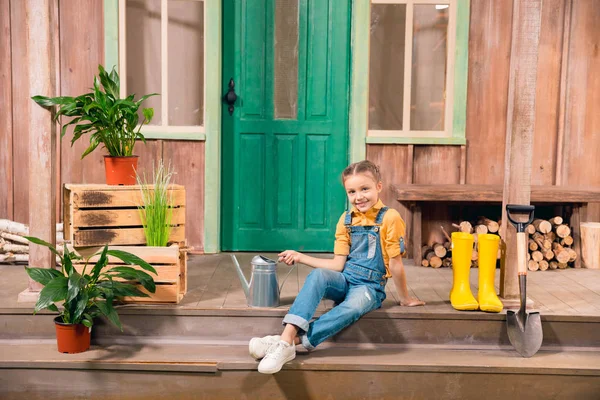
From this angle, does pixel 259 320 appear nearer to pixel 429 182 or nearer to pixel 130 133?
pixel 130 133

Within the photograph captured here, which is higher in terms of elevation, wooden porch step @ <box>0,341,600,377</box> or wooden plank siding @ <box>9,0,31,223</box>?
wooden plank siding @ <box>9,0,31,223</box>

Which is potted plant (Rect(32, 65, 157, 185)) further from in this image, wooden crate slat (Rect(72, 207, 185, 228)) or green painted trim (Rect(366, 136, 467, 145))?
green painted trim (Rect(366, 136, 467, 145))

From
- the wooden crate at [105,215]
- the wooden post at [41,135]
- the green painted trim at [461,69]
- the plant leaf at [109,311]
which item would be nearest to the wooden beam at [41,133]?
the wooden post at [41,135]

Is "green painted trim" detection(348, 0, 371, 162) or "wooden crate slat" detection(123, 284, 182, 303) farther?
"green painted trim" detection(348, 0, 371, 162)

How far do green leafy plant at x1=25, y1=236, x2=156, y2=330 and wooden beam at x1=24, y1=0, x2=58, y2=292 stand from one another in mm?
219

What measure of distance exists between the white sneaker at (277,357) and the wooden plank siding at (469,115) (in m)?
2.06

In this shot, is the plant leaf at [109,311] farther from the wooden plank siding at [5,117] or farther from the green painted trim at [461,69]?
the green painted trim at [461,69]

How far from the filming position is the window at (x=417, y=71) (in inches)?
191

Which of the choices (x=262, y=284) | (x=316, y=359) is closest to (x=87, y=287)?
(x=262, y=284)

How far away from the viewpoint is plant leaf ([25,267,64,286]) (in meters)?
3.22

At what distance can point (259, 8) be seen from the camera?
4840mm

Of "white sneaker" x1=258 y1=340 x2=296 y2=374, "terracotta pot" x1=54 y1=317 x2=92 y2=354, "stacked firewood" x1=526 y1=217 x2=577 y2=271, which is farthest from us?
"stacked firewood" x1=526 y1=217 x2=577 y2=271

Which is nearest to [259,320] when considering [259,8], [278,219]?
[278,219]

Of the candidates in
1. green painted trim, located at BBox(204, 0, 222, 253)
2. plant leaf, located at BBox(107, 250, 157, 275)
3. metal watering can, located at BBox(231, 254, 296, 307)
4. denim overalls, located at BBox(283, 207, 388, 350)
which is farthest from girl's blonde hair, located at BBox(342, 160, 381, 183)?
green painted trim, located at BBox(204, 0, 222, 253)
